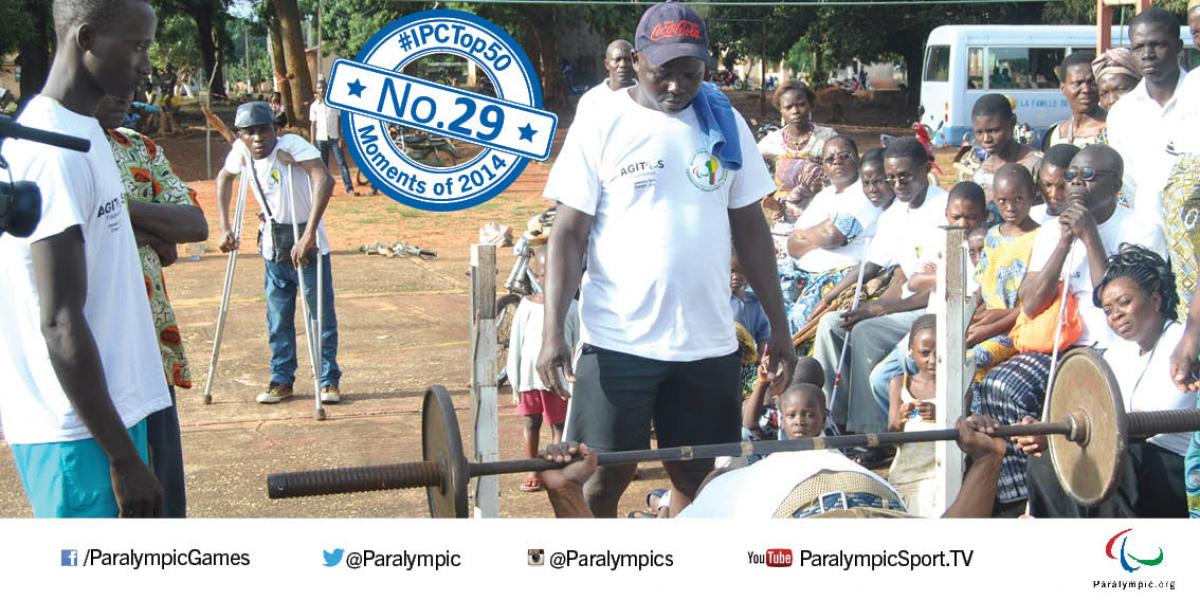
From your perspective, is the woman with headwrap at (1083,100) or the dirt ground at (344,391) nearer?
the dirt ground at (344,391)

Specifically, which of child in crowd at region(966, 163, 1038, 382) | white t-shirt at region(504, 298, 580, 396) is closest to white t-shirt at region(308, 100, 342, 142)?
white t-shirt at region(504, 298, 580, 396)

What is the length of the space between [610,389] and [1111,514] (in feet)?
6.05

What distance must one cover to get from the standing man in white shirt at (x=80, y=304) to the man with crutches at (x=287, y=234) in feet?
13.5

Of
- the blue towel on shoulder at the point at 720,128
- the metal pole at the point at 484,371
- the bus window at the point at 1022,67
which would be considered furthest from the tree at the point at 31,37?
the blue towel on shoulder at the point at 720,128

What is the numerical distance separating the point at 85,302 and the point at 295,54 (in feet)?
71.0

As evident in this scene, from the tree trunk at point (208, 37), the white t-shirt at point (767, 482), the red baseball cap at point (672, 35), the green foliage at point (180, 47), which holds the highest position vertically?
the green foliage at point (180, 47)

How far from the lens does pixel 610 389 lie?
404 cm

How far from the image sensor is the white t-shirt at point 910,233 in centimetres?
630

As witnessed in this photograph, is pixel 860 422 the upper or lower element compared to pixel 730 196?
lower
